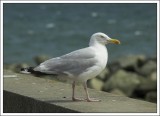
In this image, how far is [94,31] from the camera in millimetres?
33812

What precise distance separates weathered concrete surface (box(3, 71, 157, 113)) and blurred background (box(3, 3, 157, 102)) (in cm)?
546

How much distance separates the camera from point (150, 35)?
31.6 meters

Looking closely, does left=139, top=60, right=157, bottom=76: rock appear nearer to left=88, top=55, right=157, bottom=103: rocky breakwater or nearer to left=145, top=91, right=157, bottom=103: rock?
left=88, top=55, right=157, bottom=103: rocky breakwater

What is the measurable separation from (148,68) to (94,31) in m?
17.9

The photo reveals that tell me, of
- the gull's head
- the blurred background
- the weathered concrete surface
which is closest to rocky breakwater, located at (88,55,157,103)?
the blurred background

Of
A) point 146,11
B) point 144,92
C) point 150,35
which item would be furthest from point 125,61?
point 146,11

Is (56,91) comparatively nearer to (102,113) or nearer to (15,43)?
(102,113)

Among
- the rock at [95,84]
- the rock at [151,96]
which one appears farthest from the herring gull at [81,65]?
the rock at [95,84]

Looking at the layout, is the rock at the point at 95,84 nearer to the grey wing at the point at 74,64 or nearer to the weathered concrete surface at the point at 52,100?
the weathered concrete surface at the point at 52,100

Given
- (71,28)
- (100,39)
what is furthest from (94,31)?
(100,39)

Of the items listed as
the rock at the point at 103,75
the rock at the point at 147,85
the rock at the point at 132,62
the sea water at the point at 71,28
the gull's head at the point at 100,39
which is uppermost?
the sea water at the point at 71,28

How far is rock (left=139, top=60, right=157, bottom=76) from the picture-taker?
15.6m

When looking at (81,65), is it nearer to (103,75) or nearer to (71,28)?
(103,75)

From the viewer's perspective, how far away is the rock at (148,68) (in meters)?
15.6
